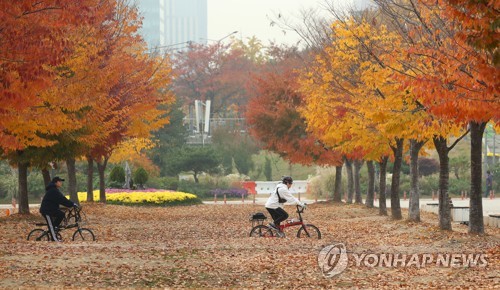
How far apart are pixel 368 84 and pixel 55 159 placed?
35.5 ft

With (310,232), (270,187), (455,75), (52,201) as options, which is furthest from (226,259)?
(270,187)

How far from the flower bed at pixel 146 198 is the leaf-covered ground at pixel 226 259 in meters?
17.3

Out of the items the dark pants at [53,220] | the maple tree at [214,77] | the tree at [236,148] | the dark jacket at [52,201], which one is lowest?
the dark pants at [53,220]

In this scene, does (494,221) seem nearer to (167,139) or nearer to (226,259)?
(226,259)

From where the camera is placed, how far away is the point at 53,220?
22812 millimetres

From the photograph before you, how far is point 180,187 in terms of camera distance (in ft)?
212

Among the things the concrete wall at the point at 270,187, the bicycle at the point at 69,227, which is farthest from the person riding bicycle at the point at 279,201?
the concrete wall at the point at 270,187

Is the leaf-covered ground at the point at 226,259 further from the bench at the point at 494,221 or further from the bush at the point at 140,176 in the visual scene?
the bush at the point at 140,176

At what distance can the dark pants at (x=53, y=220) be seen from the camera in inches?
891

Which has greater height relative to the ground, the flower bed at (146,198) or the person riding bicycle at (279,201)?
the person riding bicycle at (279,201)

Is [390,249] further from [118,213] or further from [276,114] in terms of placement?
[276,114]

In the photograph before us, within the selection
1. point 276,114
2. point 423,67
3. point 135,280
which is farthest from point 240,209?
point 135,280

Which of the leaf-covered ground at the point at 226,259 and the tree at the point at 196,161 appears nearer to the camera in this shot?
the leaf-covered ground at the point at 226,259

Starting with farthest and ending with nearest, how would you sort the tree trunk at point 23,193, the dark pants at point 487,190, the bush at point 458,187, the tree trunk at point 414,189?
the bush at point 458,187 → the dark pants at point 487,190 → the tree trunk at point 23,193 → the tree trunk at point 414,189
